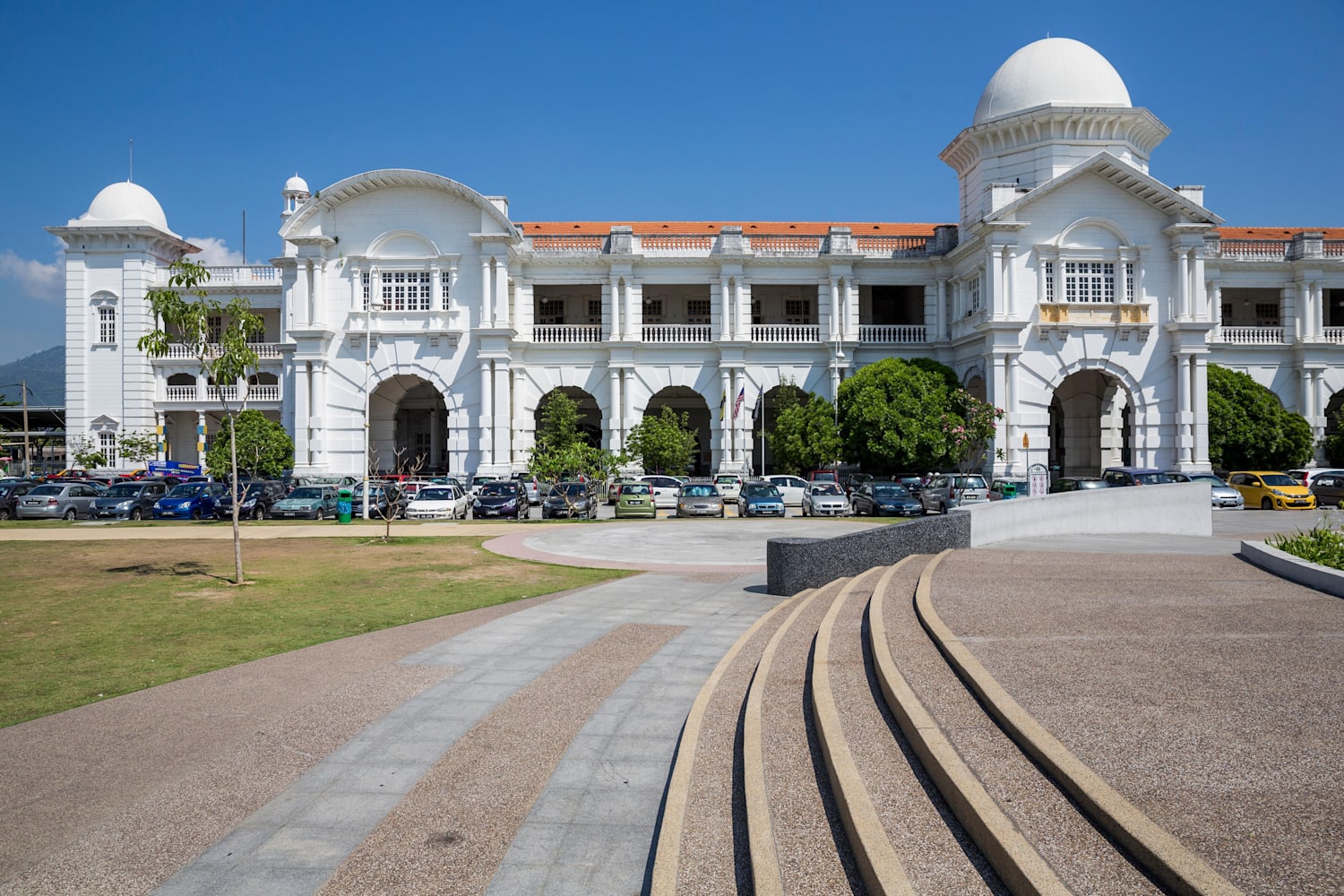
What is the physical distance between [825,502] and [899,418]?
27.1 feet

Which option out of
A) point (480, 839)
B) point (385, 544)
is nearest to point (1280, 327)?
point (385, 544)

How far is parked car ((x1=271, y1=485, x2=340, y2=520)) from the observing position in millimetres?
32844

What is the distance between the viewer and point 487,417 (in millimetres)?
42062

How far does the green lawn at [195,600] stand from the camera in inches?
367

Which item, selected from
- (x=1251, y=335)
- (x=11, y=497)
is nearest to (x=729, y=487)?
(x=11, y=497)

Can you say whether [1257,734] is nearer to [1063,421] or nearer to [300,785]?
[300,785]

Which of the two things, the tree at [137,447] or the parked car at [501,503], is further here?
the tree at [137,447]

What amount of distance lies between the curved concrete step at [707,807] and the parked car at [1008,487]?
2548 centimetres

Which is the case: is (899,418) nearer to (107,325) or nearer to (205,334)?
(205,334)

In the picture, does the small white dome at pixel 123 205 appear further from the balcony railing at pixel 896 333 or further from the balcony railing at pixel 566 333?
the balcony railing at pixel 896 333

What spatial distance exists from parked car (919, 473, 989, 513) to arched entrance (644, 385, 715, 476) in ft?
63.5

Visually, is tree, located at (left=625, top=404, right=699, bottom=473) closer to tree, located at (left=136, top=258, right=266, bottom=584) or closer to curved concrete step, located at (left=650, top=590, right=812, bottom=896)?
tree, located at (left=136, top=258, right=266, bottom=584)

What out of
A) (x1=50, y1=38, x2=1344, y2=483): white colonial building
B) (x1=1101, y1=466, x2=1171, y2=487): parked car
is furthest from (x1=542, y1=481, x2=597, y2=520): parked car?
(x1=1101, y1=466, x2=1171, y2=487): parked car

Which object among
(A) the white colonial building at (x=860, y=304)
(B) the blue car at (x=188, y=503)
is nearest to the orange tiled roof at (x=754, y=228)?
(A) the white colonial building at (x=860, y=304)
